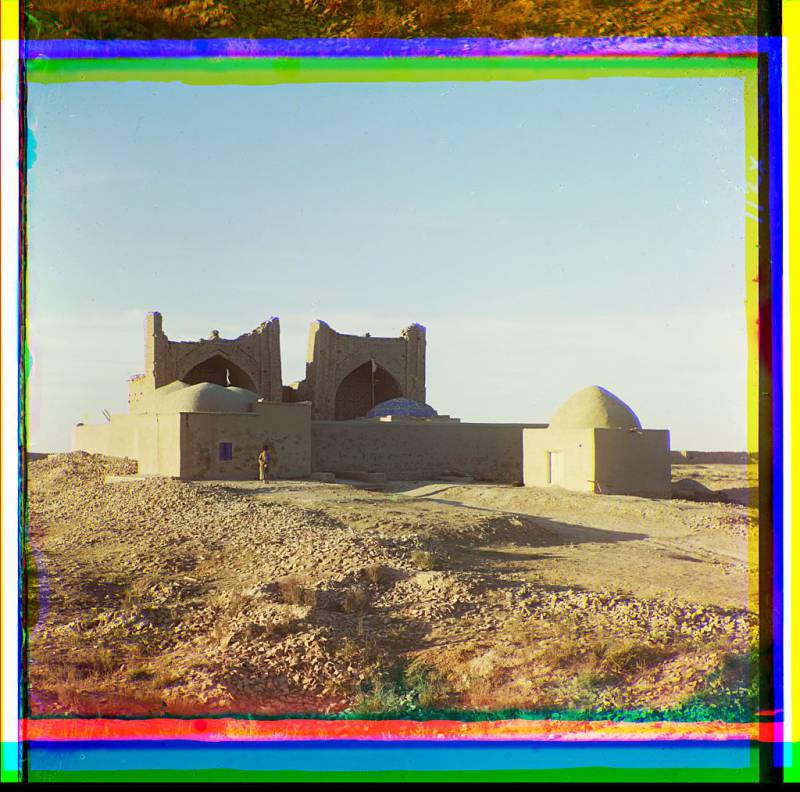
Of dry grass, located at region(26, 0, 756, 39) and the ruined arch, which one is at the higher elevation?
dry grass, located at region(26, 0, 756, 39)

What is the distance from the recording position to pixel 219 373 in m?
27.9

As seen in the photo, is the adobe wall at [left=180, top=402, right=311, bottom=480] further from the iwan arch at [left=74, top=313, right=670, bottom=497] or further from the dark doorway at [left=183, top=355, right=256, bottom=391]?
the dark doorway at [left=183, top=355, right=256, bottom=391]

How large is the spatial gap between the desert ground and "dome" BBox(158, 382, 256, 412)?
659 centimetres

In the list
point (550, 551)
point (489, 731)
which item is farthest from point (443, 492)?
point (489, 731)

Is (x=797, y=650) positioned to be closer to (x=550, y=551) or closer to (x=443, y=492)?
(x=550, y=551)

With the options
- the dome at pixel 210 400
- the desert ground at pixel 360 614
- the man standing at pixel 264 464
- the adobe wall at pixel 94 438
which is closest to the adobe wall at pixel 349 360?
the adobe wall at pixel 94 438

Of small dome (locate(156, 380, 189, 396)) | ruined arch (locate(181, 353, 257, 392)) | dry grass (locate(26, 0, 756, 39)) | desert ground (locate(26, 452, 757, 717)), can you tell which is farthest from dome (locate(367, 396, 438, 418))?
dry grass (locate(26, 0, 756, 39))

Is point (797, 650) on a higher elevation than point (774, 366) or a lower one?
lower

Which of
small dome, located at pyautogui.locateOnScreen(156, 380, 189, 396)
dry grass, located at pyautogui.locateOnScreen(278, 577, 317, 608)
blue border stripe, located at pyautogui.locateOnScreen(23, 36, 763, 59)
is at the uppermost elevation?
blue border stripe, located at pyautogui.locateOnScreen(23, 36, 763, 59)

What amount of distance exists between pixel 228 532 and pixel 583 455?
9768mm

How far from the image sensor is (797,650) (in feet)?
10.5

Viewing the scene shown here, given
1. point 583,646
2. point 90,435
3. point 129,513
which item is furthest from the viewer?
point 90,435

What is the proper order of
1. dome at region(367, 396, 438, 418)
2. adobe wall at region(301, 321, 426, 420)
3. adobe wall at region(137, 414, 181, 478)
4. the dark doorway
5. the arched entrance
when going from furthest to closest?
1. the arched entrance
2. adobe wall at region(301, 321, 426, 420)
3. the dark doorway
4. dome at region(367, 396, 438, 418)
5. adobe wall at region(137, 414, 181, 478)

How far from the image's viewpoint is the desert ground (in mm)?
4258
